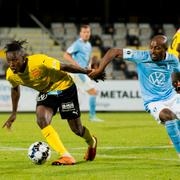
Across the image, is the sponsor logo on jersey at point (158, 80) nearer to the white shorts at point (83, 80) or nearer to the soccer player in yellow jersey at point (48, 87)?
the soccer player in yellow jersey at point (48, 87)

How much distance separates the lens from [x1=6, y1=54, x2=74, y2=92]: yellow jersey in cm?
859

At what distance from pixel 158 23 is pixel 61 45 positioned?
607 centimetres

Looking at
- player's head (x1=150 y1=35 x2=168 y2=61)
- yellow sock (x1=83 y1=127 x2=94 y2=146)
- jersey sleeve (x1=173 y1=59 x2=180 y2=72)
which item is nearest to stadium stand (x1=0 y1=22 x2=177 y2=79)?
yellow sock (x1=83 y1=127 x2=94 y2=146)

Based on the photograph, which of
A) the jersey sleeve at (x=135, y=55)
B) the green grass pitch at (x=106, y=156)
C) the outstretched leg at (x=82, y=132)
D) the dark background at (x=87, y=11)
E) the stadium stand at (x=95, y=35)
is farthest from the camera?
the dark background at (x=87, y=11)

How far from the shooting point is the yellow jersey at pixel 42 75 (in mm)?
8594

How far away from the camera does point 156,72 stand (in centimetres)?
886

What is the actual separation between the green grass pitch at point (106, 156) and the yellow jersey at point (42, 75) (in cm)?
105

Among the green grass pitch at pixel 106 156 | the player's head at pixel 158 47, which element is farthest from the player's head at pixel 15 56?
the player's head at pixel 158 47

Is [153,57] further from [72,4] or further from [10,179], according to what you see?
[72,4]

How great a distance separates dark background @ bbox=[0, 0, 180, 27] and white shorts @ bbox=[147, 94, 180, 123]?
22281mm

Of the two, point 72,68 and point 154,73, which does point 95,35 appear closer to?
point 154,73

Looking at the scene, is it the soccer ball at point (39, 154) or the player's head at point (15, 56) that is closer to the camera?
the player's head at point (15, 56)

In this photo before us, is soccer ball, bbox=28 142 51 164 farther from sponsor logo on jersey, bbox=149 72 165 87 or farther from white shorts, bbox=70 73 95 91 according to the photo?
white shorts, bbox=70 73 95 91

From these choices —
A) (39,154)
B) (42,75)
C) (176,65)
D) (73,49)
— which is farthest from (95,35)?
(39,154)
